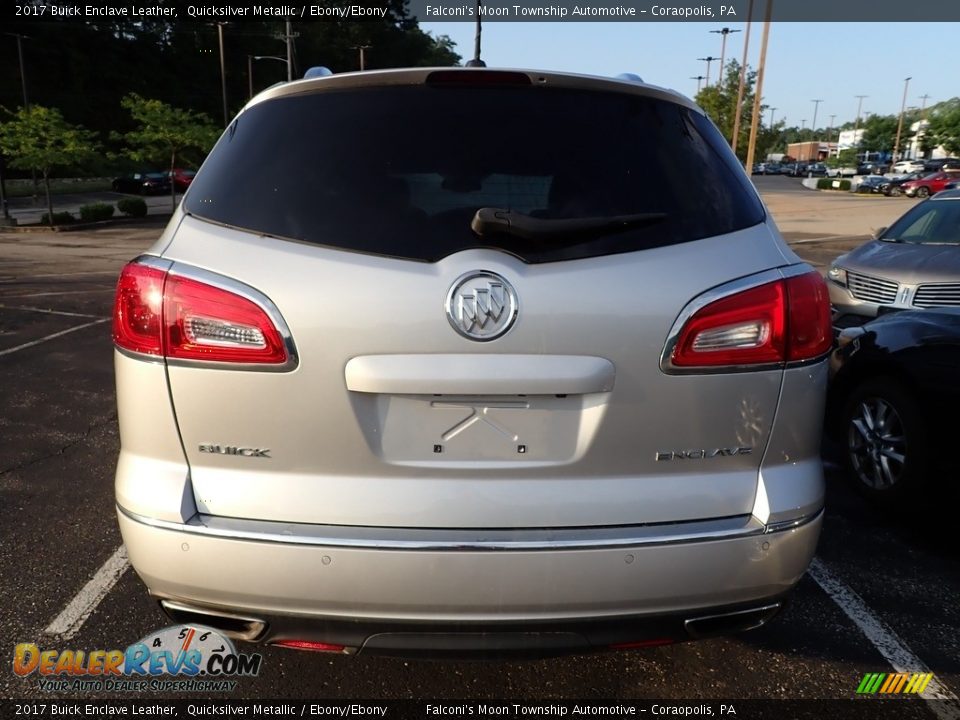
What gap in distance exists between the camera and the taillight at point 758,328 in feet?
6.12

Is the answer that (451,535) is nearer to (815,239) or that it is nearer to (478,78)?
(478,78)

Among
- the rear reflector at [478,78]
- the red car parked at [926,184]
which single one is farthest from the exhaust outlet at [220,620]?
the red car parked at [926,184]

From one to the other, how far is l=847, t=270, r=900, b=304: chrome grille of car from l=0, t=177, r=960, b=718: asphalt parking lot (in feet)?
10.7

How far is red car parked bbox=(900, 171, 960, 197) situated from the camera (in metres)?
40.9

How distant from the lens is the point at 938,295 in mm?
6730

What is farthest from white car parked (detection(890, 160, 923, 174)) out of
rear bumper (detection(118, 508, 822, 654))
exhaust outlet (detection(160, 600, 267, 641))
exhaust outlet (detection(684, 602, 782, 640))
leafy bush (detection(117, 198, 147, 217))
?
exhaust outlet (detection(160, 600, 267, 641))

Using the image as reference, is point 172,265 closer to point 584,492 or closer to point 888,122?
point 584,492

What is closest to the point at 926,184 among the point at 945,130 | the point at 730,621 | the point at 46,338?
the point at 46,338

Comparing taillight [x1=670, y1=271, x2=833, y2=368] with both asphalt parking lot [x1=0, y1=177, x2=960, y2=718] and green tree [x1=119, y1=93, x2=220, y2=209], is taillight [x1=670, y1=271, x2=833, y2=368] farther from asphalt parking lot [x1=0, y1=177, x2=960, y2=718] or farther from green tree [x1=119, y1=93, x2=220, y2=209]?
green tree [x1=119, y1=93, x2=220, y2=209]

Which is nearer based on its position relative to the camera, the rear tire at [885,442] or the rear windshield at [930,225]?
the rear tire at [885,442]

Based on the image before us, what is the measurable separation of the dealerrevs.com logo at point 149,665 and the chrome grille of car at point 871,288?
6.66 metres

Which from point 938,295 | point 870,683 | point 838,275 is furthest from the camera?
point 838,275

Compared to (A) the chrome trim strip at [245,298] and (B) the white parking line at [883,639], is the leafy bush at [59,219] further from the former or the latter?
(B) the white parking line at [883,639]

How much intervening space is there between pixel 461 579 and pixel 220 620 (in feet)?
2.19
